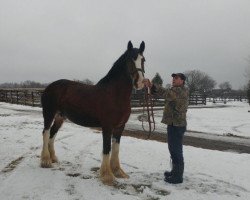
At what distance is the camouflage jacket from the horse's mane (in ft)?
2.54

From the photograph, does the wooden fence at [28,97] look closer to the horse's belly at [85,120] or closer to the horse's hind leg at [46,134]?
the horse's hind leg at [46,134]

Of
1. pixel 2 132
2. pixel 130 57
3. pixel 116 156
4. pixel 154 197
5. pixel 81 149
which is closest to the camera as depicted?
pixel 154 197

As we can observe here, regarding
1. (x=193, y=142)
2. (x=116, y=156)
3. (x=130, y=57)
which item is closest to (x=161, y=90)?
(x=130, y=57)

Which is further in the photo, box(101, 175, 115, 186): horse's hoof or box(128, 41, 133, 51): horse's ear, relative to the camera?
box(128, 41, 133, 51): horse's ear

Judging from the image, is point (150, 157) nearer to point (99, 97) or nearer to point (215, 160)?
point (215, 160)

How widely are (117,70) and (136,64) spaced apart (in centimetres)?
57

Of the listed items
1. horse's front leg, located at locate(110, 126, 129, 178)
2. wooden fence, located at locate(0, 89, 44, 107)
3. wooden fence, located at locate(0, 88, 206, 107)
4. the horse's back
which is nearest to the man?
horse's front leg, located at locate(110, 126, 129, 178)

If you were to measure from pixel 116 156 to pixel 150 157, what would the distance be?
160cm

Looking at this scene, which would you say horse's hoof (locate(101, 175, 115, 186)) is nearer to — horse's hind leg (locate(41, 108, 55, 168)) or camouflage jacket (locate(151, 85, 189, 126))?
camouflage jacket (locate(151, 85, 189, 126))

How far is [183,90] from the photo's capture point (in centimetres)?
584

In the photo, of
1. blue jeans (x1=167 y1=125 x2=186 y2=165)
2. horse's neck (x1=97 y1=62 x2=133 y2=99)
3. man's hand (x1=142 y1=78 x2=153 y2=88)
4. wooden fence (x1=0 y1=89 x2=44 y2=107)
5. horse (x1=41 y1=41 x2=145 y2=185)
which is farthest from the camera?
wooden fence (x1=0 y1=89 x2=44 y2=107)

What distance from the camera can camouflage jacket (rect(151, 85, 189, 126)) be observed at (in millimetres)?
5734

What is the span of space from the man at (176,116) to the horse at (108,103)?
1.54 feet

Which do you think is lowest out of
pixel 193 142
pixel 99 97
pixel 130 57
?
pixel 193 142
